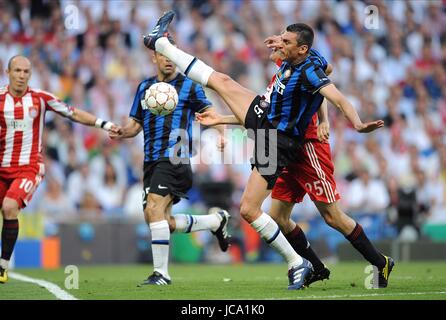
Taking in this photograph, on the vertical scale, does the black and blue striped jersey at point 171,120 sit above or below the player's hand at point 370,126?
above

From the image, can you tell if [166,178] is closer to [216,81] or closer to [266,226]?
[216,81]

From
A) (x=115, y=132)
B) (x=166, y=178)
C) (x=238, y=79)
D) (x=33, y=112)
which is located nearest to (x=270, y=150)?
(x=166, y=178)

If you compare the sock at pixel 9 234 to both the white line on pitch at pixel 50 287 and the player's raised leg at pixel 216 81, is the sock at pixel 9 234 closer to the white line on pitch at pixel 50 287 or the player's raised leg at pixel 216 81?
the white line on pitch at pixel 50 287

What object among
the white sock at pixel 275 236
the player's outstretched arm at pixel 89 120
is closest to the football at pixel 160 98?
the player's outstretched arm at pixel 89 120

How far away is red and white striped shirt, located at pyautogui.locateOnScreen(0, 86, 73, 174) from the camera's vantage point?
411 inches

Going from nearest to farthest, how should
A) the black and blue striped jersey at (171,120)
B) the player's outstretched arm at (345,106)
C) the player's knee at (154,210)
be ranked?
the player's outstretched arm at (345,106)
the player's knee at (154,210)
the black and blue striped jersey at (171,120)

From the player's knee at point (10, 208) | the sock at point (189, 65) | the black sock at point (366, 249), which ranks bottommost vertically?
the black sock at point (366, 249)

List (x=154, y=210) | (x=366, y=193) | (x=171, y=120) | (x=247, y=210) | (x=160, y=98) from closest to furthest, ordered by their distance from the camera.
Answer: (x=247, y=210) → (x=160, y=98) → (x=154, y=210) → (x=171, y=120) → (x=366, y=193)

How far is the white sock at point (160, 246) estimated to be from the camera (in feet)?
31.3

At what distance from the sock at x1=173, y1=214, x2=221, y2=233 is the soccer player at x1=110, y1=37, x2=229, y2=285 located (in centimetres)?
1

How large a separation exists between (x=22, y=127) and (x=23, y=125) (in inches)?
1.3

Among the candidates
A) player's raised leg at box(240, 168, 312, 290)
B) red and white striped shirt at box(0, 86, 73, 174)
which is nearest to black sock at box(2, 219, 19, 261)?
red and white striped shirt at box(0, 86, 73, 174)

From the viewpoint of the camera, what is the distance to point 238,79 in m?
19.0
